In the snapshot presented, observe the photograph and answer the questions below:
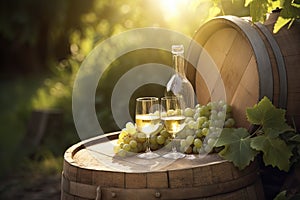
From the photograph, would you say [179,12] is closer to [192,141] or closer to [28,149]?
[192,141]

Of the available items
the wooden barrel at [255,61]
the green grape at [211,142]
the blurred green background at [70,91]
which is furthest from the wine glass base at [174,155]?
the blurred green background at [70,91]

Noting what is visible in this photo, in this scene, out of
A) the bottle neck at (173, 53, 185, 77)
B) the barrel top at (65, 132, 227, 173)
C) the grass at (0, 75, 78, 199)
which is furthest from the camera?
the grass at (0, 75, 78, 199)

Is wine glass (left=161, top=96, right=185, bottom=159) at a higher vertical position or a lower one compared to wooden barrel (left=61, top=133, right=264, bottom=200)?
higher

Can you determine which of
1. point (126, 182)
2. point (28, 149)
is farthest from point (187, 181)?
point (28, 149)

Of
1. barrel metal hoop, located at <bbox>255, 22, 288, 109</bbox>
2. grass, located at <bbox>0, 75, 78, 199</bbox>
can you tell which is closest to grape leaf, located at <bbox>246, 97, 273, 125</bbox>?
barrel metal hoop, located at <bbox>255, 22, 288, 109</bbox>

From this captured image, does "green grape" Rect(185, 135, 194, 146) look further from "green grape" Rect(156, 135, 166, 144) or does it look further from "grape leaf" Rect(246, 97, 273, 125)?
"grape leaf" Rect(246, 97, 273, 125)

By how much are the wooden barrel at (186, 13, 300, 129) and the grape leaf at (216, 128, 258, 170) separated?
0.17 metres

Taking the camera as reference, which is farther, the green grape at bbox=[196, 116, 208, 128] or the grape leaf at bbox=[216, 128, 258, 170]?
the green grape at bbox=[196, 116, 208, 128]

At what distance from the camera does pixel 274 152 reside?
2.11 metres

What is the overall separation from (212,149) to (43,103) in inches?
181

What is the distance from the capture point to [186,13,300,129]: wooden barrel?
2.22 m

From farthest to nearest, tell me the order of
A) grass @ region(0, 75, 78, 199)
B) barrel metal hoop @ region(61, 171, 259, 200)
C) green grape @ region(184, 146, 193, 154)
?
grass @ region(0, 75, 78, 199) < green grape @ region(184, 146, 193, 154) < barrel metal hoop @ region(61, 171, 259, 200)

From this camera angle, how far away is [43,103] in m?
6.57

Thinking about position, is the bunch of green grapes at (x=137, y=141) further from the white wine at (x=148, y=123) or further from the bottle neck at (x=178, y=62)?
the bottle neck at (x=178, y=62)
